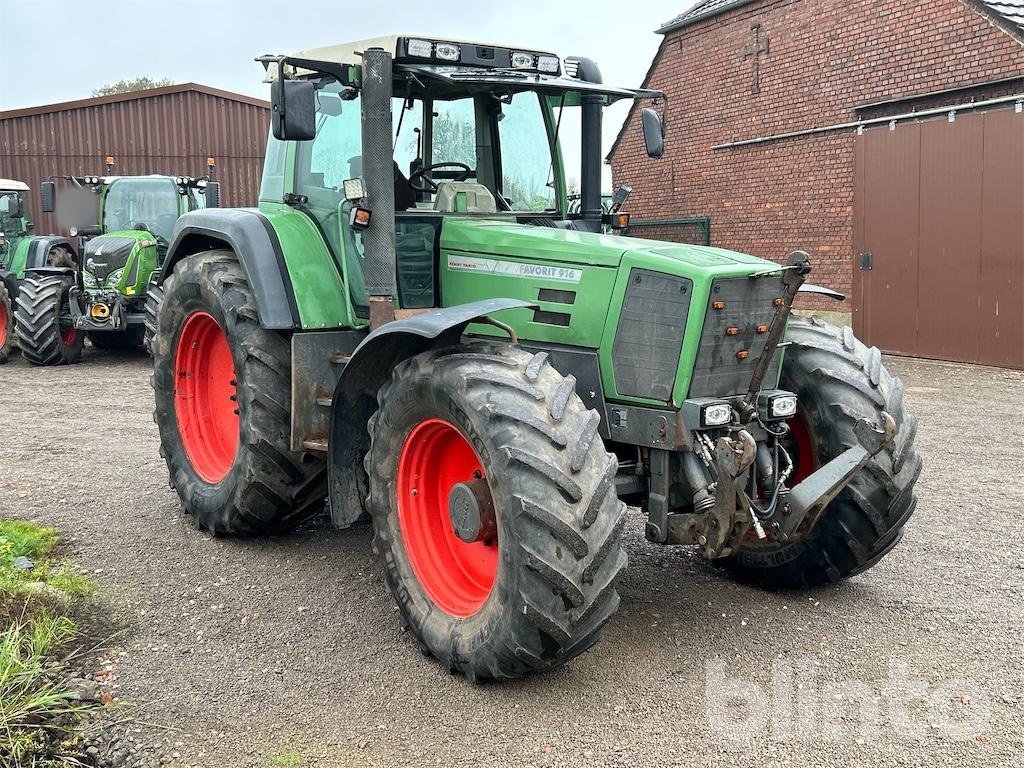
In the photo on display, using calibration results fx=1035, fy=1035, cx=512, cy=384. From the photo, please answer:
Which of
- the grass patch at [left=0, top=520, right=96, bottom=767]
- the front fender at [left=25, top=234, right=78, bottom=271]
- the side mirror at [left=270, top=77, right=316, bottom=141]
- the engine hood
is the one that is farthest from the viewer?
the front fender at [left=25, top=234, right=78, bottom=271]

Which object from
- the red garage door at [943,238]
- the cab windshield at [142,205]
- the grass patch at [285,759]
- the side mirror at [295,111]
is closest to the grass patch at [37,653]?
the grass patch at [285,759]

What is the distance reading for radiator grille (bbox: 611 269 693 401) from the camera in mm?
3932

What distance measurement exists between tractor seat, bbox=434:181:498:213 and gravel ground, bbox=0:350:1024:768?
5.88ft

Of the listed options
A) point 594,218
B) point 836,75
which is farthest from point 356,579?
point 836,75

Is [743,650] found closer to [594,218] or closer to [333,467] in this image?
[333,467]

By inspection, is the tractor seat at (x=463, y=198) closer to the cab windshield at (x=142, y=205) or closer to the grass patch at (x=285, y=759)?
the grass patch at (x=285, y=759)

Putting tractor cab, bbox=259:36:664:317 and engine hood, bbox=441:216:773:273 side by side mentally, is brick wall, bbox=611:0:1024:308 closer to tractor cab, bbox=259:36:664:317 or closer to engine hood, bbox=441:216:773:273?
tractor cab, bbox=259:36:664:317

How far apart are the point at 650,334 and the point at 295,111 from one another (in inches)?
68.3

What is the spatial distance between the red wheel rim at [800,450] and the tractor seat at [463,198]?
172 cm

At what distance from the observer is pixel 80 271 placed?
43.3 ft

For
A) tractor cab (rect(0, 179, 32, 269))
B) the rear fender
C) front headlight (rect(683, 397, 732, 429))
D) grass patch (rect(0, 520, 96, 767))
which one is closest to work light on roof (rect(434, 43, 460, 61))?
the rear fender

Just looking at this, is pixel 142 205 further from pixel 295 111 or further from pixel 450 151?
pixel 295 111

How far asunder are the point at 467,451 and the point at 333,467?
73cm

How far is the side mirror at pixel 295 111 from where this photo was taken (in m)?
4.28
